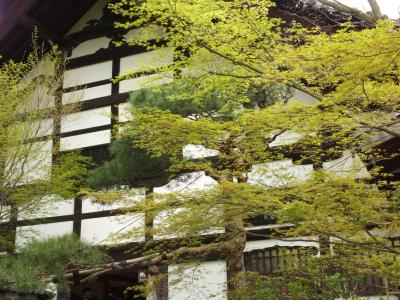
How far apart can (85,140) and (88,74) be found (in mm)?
1686

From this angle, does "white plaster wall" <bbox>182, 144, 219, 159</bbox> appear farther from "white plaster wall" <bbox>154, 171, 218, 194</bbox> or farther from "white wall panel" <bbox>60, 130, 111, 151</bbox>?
"white wall panel" <bbox>60, 130, 111, 151</bbox>

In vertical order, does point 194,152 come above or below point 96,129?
below

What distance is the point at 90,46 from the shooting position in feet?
38.1

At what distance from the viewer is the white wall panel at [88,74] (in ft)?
36.4

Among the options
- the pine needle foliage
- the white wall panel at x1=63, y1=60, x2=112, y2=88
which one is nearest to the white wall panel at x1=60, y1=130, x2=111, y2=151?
the white wall panel at x1=63, y1=60, x2=112, y2=88

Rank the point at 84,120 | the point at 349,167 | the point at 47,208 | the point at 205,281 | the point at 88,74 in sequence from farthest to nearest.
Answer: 1. the point at 88,74
2. the point at 84,120
3. the point at 47,208
4. the point at 205,281
5. the point at 349,167

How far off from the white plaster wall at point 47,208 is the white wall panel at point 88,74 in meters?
2.79

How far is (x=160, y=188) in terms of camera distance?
9.42 m

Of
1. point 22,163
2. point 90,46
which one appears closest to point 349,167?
point 22,163

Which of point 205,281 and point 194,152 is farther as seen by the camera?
point 194,152

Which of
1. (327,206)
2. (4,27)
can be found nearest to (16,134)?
(4,27)

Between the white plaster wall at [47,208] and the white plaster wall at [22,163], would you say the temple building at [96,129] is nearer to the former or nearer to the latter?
the white plaster wall at [47,208]

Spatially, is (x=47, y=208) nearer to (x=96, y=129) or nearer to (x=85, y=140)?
(x=85, y=140)

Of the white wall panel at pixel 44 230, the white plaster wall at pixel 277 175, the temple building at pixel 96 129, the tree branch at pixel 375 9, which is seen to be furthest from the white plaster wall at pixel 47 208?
the tree branch at pixel 375 9
